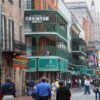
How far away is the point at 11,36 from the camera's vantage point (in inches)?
1585

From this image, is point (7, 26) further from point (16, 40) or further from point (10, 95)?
point (10, 95)

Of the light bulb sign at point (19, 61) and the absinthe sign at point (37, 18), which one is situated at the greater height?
the absinthe sign at point (37, 18)

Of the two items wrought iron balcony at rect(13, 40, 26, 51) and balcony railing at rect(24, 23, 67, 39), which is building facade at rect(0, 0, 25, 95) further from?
balcony railing at rect(24, 23, 67, 39)

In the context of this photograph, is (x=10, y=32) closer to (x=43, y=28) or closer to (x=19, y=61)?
(x=19, y=61)

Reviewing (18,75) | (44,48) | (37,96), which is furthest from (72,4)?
(37,96)

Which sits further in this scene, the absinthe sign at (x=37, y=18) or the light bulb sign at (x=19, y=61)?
the absinthe sign at (x=37, y=18)

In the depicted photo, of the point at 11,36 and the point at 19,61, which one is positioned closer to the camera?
the point at 11,36

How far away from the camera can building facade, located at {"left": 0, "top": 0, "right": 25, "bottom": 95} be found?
1515 inches

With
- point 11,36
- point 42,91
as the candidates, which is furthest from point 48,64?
point 42,91

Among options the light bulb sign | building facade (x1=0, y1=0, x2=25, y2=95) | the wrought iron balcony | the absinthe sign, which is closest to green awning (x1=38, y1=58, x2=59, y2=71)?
the absinthe sign

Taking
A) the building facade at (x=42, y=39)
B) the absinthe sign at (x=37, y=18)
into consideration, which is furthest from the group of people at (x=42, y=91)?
the absinthe sign at (x=37, y=18)

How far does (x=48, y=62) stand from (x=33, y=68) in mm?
1881

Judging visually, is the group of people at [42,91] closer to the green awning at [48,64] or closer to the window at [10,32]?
the window at [10,32]

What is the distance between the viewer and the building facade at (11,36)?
126 ft
